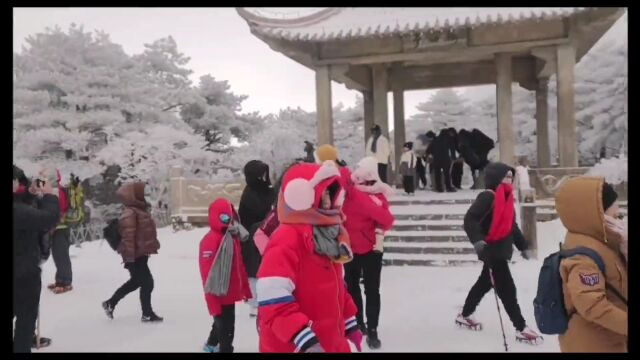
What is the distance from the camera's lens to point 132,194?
5.77 m

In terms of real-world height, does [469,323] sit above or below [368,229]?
below

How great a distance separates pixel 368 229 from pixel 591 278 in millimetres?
2369

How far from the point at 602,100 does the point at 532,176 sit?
1545 centimetres

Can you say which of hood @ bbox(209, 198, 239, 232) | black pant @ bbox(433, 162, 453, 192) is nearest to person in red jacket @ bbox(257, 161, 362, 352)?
Answer: hood @ bbox(209, 198, 239, 232)

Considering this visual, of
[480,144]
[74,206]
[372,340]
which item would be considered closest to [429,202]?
[480,144]

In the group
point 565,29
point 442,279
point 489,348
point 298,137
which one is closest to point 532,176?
point 565,29

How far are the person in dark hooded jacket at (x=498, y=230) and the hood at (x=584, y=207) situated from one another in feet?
6.69

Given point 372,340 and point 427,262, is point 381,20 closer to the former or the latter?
point 427,262

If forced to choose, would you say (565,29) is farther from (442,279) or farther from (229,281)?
(229,281)

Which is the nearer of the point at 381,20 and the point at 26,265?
the point at 26,265

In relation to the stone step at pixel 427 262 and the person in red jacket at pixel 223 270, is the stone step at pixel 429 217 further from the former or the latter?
the person in red jacket at pixel 223 270

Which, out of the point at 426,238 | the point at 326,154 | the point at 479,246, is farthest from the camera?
the point at 426,238

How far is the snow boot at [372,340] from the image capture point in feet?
14.9

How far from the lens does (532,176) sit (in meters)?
10.4
